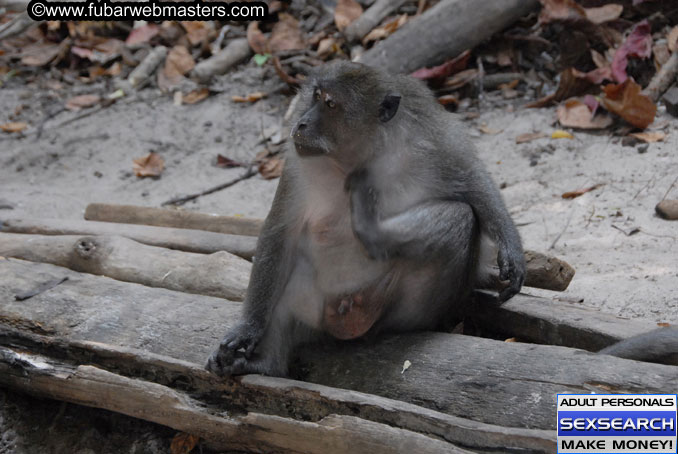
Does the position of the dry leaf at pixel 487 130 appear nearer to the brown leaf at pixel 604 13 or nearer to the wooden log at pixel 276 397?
the brown leaf at pixel 604 13

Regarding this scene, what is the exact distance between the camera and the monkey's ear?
313 cm

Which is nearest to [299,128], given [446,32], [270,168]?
[270,168]

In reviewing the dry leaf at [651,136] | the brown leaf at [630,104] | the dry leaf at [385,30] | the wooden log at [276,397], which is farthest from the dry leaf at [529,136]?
the wooden log at [276,397]

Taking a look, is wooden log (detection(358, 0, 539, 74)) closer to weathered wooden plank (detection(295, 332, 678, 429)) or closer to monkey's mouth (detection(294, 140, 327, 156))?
monkey's mouth (detection(294, 140, 327, 156))

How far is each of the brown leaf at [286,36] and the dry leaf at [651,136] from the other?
3.76 metres

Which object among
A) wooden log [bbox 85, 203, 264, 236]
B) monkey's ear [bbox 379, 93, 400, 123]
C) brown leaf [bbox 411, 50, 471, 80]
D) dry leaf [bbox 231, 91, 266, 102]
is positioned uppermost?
monkey's ear [bbox 379, 93, 400, 123]

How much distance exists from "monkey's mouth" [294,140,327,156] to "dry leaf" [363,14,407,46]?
4940 millimetres

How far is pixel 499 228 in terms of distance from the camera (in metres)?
3.25

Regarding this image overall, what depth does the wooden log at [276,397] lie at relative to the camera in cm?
236

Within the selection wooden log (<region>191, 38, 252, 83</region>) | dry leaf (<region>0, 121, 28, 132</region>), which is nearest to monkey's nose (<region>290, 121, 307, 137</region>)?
wooden log (<region>191, 38, 252, 83</region>)

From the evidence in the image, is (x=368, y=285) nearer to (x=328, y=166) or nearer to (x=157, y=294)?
(x=328, y=166)

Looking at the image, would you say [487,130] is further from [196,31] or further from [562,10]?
[196,31]

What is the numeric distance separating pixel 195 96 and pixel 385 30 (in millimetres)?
2165

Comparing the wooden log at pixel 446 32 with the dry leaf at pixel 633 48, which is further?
the wooden log at pixel 446 32
